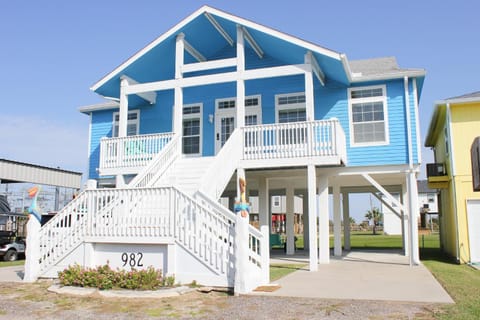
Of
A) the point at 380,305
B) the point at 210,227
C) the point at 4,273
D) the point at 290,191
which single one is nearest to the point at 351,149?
the point at 290,191

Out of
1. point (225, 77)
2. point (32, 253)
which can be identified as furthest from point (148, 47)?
point (32, 253)

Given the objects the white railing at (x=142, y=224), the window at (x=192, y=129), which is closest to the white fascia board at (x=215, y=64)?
the window at (x=192, y=129)

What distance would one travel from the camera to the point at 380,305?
23.6 feet

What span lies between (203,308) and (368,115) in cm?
956

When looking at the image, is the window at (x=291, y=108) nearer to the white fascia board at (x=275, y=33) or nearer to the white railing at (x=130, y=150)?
the white fascia board at (x=275, y=33)

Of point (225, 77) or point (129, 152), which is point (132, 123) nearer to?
point (129, 152)

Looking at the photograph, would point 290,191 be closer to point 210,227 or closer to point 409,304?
point 210,227

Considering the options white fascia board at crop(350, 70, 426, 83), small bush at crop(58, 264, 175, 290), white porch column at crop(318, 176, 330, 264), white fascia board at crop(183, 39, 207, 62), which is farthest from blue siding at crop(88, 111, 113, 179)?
white fascia board at crop(350, 70, 426, 83)

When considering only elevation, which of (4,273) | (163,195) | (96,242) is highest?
(163,195)

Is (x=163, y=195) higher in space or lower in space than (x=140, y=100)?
lower

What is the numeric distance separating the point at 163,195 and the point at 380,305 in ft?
16.1

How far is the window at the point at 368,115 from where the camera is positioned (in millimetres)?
14398

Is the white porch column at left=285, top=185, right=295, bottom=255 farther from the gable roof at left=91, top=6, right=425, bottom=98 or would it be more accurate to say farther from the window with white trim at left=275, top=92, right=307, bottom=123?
the gable roof at left=91, top=6, right=425, bottom=98

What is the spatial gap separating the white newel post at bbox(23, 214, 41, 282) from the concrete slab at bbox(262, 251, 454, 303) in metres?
5.67
